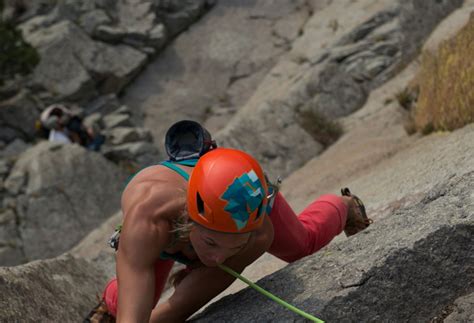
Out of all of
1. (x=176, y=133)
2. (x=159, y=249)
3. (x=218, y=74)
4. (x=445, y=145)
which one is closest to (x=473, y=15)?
(x=445, y=145)

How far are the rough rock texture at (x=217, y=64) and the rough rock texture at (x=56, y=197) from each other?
3.27m

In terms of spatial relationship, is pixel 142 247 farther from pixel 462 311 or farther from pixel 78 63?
pixel 78 63

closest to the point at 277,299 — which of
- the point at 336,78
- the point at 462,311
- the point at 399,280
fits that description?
the point at 399,280

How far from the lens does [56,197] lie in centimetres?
1346

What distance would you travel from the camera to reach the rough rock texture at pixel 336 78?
10.2 meters

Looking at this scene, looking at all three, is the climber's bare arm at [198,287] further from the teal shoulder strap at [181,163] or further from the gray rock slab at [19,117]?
the gray rock slab at [19,117]

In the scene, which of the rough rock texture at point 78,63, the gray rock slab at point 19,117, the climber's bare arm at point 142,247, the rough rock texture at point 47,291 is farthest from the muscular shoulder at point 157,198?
the rough rock texture at point 78,63

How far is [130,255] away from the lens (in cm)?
278

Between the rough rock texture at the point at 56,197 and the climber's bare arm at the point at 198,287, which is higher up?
the climber's bare arm at the point at 198,287

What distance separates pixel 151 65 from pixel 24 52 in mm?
3816

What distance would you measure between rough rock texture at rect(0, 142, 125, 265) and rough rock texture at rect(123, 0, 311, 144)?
327 cm

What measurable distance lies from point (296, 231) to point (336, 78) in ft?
27.7

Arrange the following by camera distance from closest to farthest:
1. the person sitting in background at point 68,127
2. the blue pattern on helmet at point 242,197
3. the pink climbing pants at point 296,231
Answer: the blue pattern on helmet at point 242,197 → the pink climbing pants at point 296,231 → the person sitting in background at point 68,127

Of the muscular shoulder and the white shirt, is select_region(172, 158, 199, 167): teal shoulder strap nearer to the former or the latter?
the muscular shoulder
